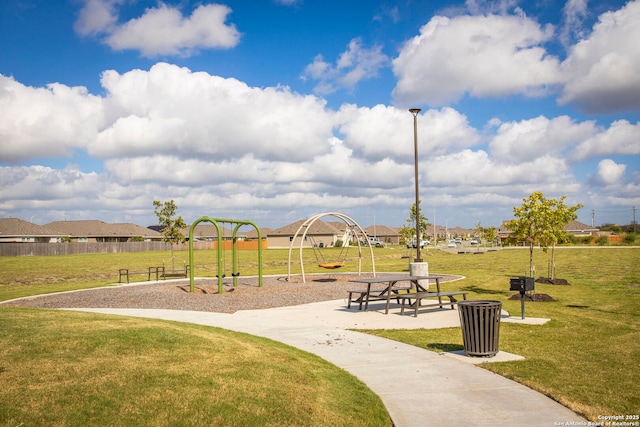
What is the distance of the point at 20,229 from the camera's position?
79312mm

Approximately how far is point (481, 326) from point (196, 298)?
425 inches

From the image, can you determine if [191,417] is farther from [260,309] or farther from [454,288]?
[454,288]

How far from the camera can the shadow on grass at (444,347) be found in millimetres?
9070

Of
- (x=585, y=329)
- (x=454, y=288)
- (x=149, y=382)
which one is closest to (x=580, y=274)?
(x=454, y=288)

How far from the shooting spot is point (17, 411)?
518 cm

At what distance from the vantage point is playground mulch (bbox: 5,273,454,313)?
15.6m

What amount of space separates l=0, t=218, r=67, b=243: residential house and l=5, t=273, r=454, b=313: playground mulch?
6717 cm

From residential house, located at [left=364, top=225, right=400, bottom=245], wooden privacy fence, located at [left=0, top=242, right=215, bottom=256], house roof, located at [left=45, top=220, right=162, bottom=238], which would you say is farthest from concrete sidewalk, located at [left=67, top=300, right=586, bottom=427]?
residential house, located at [left=364, top=225, right=400, bottom=245]

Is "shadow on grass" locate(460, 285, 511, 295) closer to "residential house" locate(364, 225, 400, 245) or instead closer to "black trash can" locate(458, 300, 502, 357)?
"black trash can" locate(458, 300, 502, 357)

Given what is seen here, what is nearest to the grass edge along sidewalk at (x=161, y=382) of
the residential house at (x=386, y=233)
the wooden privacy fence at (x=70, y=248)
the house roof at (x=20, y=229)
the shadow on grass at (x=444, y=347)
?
the shadow on grass at (x=444, y=347)

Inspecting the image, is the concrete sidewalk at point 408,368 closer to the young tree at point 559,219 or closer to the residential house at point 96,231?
the young tree at point 559,219

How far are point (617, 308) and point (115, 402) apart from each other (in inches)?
507

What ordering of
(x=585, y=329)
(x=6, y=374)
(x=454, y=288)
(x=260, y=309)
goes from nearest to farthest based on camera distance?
(x=6, y=374) → (x=585, y=329) → (x=260, y=309) → (x=454, y=288)

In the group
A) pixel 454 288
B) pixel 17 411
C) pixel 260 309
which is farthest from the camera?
pixel 454 288
